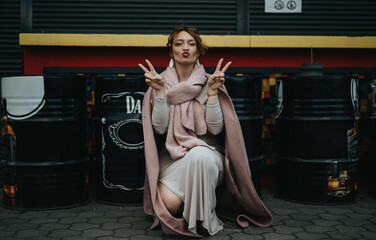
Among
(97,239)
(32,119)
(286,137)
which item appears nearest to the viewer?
(97,239)

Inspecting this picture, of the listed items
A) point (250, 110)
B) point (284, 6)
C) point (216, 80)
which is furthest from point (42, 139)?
point (284, 6)

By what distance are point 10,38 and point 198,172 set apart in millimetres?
3356

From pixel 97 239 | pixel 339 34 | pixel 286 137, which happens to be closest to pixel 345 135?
pixel 286 137

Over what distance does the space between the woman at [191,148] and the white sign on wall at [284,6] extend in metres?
2.24

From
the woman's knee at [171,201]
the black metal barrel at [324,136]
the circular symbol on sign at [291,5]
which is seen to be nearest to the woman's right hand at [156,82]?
the woman's knee at [171,201]

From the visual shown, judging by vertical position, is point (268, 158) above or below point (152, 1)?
below

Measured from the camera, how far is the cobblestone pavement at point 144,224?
318 cm

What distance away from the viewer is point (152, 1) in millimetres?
5203

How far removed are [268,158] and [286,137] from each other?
71cm

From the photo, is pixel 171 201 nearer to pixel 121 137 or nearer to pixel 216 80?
pixel 216 80

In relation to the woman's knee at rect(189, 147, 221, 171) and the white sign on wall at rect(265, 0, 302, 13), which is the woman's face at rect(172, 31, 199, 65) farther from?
the white sign on wall at rect(265, 0, 302, 13)

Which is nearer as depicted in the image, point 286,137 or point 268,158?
point 286,137

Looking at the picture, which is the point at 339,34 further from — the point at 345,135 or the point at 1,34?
the point at 1,34

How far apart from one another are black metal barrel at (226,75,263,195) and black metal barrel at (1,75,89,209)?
148 cm
